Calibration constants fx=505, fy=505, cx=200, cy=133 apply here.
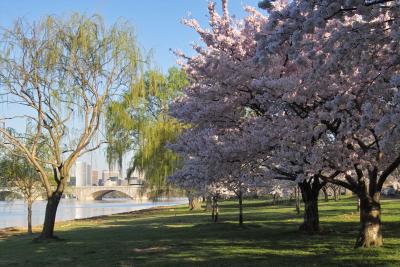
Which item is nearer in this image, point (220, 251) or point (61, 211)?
point (220, 251)

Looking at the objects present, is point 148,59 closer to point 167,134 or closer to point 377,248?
point 167,134

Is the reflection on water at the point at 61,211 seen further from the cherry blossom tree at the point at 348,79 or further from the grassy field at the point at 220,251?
the cherry blossom tree at the point at 348,79

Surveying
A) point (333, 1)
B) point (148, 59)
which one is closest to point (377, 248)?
point (333, 1)

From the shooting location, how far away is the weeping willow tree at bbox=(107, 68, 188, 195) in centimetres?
2291

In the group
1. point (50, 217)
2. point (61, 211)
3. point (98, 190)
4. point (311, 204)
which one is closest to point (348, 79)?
point (311, 204)

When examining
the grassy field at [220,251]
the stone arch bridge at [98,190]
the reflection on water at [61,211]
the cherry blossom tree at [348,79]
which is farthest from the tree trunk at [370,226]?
the stone arch bridge at [98,190]

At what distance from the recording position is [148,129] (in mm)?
28531

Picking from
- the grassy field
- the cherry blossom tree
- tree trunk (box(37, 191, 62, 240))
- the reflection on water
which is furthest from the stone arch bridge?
the cherry blossom tree

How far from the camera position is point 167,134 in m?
33.3

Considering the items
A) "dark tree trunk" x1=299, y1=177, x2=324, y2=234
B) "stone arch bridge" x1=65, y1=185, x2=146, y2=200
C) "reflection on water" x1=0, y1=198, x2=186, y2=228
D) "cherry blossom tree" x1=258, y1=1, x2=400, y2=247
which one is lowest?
"reflection on water" x1=0, y1=198, x2=186, y2=228

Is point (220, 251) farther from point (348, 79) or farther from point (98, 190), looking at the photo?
point (98, 190)

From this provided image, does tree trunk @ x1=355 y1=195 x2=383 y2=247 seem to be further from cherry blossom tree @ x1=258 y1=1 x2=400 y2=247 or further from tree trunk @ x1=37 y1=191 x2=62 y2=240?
tree trunk @ x1=37 y1=191 x2=62 y2=240

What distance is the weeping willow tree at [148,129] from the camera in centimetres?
2291

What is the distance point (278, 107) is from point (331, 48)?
4.82m
